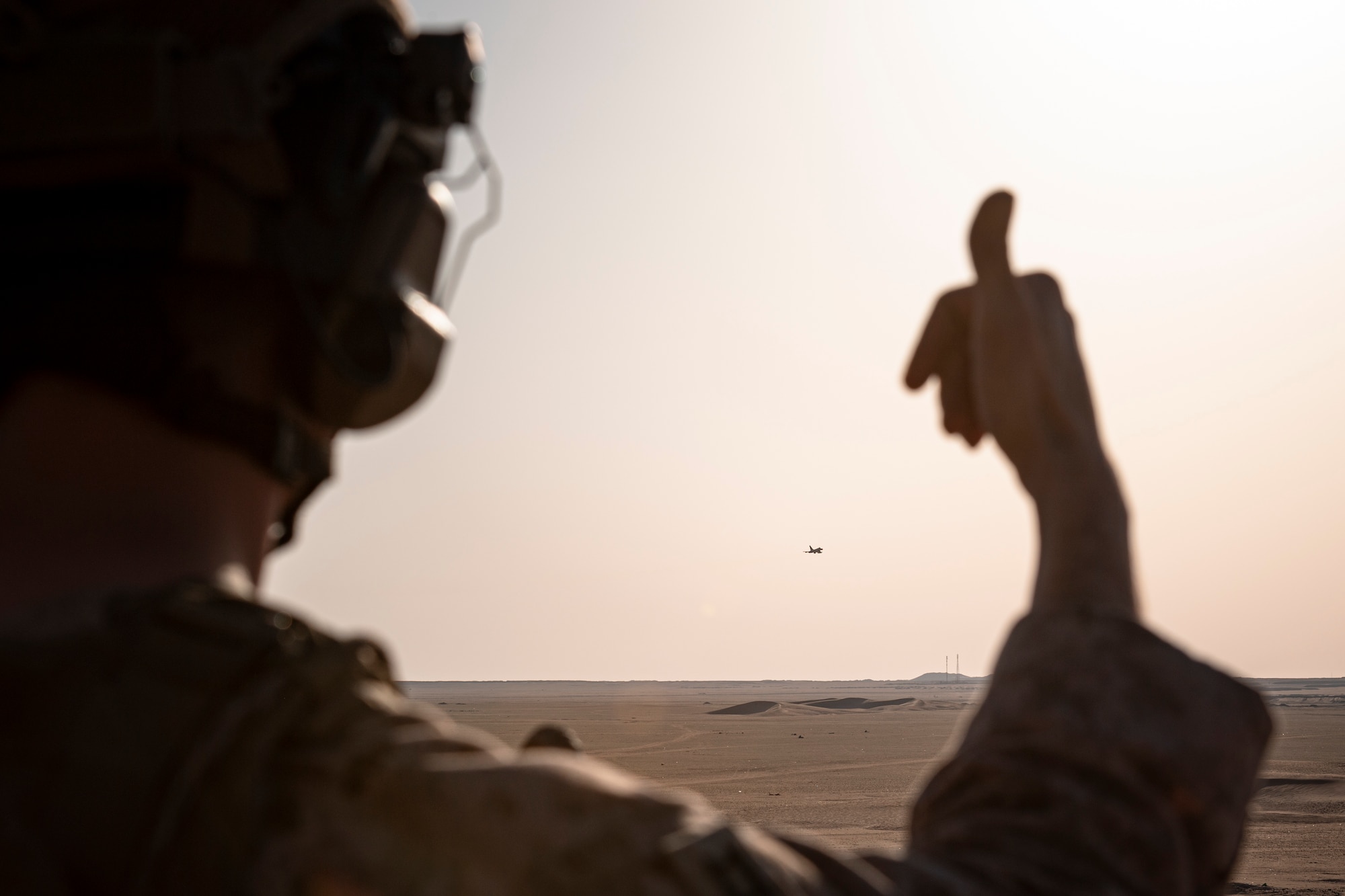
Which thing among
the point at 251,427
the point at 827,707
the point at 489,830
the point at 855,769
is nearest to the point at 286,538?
the point at 251,427

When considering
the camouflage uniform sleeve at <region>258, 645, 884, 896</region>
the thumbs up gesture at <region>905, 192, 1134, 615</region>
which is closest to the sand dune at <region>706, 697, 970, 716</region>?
the thumbs up gesture at <region>905, 192, 1134, 615</region>

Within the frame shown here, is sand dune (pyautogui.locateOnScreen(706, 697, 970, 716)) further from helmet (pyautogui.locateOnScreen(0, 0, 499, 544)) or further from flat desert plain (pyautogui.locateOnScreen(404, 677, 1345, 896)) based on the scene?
helmet (pyautogui.locateOnScreen(0, 0, 499, 544))

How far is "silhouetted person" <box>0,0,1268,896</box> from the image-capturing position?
813mm

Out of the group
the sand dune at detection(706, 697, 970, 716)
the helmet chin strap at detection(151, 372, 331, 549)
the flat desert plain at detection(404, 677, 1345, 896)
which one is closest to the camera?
the helmet chin strap at detection(151, 372, 331, 549)

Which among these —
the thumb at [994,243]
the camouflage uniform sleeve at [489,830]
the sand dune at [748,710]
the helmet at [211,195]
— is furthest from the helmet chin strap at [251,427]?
the sand dune at [748,710]

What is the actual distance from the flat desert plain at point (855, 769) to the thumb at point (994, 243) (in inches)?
20.9

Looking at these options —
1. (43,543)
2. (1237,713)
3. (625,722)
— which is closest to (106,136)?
(43,543)

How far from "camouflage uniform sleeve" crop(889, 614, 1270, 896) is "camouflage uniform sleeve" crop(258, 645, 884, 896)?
18 centimetres

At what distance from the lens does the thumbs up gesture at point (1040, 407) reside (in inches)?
46.1

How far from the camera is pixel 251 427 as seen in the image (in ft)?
3.59

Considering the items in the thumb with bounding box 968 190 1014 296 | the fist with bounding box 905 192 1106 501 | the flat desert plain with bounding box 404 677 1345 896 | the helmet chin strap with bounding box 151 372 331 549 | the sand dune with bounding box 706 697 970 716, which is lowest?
the sand dune with bounding box 706 697 970 716

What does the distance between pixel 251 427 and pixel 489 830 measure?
550 mm

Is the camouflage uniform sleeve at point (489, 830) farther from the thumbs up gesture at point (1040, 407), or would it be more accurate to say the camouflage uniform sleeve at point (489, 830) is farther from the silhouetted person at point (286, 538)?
the thumbs up gesture at point (1040, 407)

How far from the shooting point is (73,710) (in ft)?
2.85
